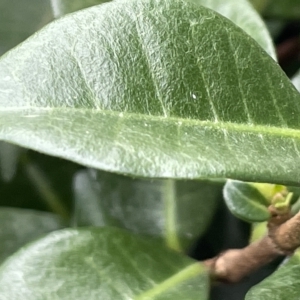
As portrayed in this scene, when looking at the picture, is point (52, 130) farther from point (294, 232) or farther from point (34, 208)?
point (34, 208)

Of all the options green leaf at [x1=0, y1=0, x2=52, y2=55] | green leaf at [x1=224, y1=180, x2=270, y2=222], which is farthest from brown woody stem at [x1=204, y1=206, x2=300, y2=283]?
green leaf at [x1=0, y1=0, x2=52, y2=55]

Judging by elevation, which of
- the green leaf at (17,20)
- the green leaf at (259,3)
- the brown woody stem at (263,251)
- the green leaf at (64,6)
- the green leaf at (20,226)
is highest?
the green leaf at (64,6)

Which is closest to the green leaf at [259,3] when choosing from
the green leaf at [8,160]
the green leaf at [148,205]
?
the green leaf at [148,205]

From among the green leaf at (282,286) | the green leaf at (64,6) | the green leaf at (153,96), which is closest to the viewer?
the green leaf at (153,96)

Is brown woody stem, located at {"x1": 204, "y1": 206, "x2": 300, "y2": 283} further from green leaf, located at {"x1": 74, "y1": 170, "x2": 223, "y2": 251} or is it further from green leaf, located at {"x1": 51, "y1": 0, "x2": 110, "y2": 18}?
green leaf, located at {"x1": 51, "y1": 0, "x2": 110, "y2": 18}

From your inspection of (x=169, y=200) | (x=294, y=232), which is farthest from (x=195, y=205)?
(x=294, y=232)

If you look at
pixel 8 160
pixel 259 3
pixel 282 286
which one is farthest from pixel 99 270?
pixel 259 3

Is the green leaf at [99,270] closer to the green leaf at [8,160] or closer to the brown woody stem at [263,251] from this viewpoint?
the brown woody stem at [263,251]
